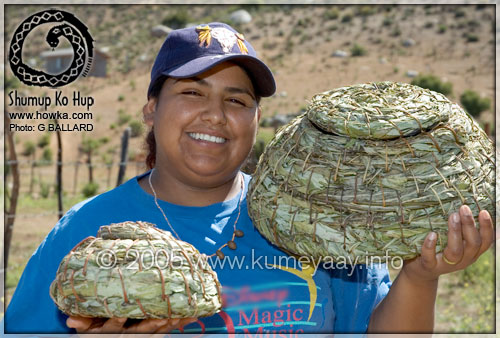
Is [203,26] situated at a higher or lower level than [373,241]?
higher

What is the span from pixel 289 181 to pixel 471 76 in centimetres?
2814

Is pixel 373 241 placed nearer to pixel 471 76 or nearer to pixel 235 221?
pixel 235 221

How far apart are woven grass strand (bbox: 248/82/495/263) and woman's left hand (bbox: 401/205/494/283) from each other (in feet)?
0.10

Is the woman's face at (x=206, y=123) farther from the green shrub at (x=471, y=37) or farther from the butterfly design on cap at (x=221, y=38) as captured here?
the green shrub at (x=471, y=37)

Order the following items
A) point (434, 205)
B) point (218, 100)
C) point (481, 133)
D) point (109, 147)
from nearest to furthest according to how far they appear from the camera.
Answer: point (434, 205) < point (481, 133) < point (218, 100) < point (109, 147)

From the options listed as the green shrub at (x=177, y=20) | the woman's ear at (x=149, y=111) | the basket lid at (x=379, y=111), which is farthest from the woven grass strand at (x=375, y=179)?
the green shrub at (x=177, y=20)

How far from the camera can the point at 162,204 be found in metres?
2.20

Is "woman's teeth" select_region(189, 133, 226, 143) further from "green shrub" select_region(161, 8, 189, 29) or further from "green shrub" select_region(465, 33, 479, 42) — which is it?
"green shrub" select_region(161, 8, 189, 29)

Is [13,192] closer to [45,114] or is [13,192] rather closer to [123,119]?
[45,114]

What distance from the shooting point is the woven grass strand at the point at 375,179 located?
5.87 ft

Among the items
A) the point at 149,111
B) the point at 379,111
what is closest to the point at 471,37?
the point at 149,111

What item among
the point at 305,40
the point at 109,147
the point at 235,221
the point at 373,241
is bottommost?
the point at 109,147

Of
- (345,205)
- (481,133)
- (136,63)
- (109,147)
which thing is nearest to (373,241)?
(345,205)

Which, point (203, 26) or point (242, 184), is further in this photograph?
point (242, 184)
